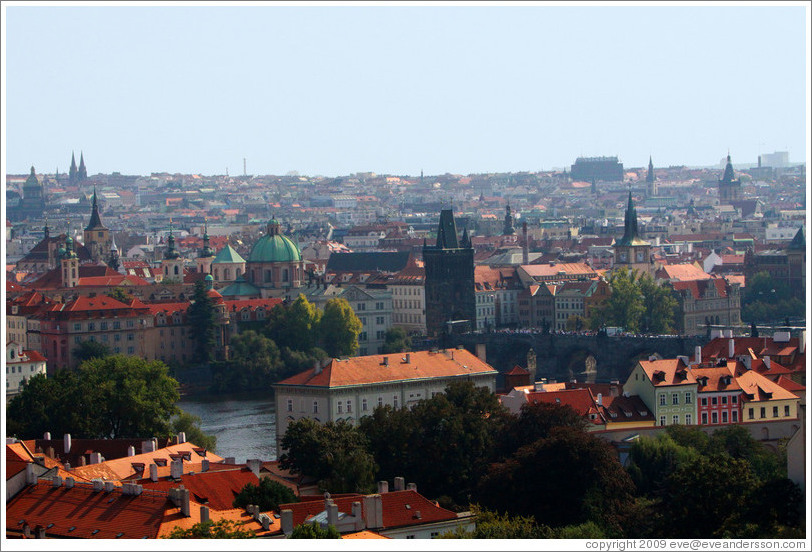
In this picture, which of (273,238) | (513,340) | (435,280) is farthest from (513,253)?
(513,340)

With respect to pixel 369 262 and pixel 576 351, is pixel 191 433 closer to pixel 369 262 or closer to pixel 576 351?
pixel 576 351

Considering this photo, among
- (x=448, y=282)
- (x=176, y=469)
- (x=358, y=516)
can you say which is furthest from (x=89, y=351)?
(x=358, y=516)

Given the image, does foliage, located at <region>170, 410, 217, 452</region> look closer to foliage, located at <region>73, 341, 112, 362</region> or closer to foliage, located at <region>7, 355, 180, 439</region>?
foliage, located at <region>7, 355, 180, 439</region>

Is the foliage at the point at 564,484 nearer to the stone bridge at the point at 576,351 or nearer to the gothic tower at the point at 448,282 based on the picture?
the stone bridge at the point at 576,351

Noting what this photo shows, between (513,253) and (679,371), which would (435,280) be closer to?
(513,253)

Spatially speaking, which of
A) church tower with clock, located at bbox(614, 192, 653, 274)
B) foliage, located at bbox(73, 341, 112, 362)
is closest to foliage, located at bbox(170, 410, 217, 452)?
foliage, located at bbox(73, 341, 112, 362)

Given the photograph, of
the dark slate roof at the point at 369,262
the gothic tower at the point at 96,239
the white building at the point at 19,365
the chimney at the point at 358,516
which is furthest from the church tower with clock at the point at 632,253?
the chimney at the point at 358,516
